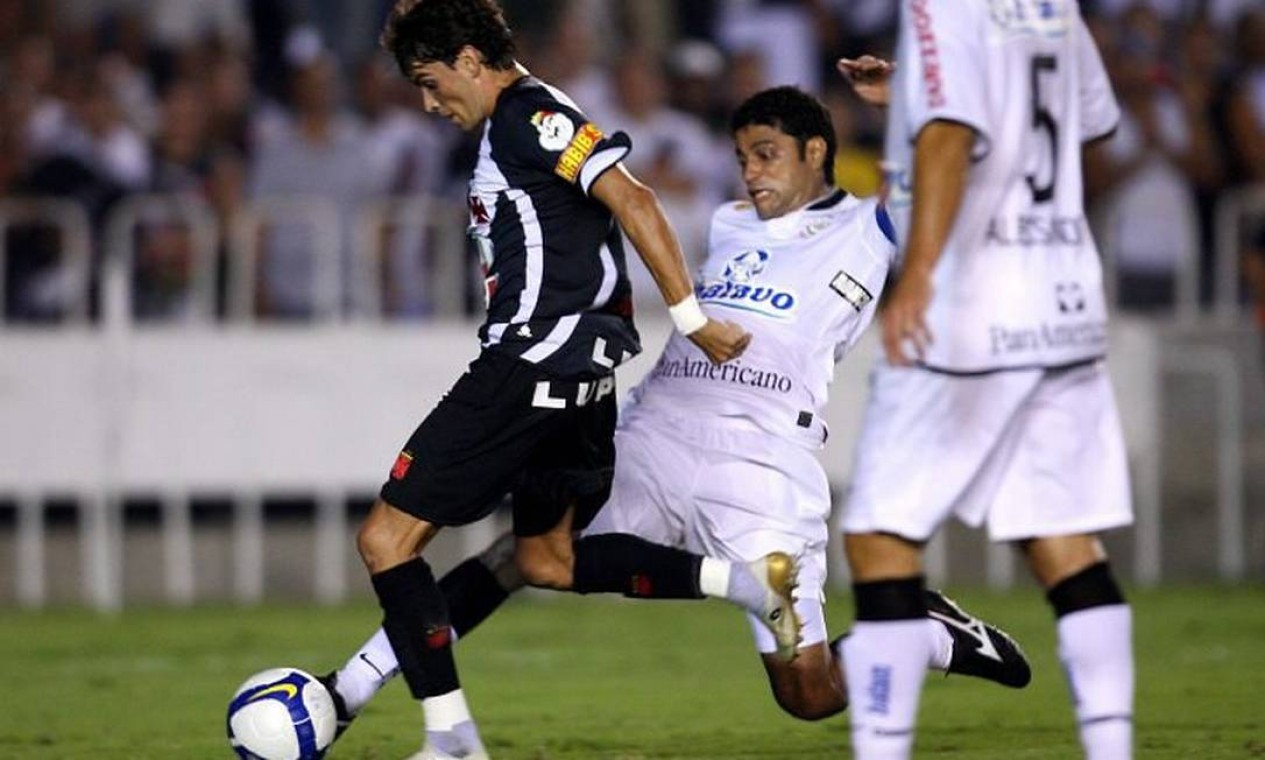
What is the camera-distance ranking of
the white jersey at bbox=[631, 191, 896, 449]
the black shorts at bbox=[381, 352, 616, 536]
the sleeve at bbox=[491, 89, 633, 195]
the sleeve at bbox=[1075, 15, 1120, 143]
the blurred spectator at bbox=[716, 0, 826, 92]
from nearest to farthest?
1. the sleeve at bbox=[1075, 15, 1120, 143]
2. the sleeve at bbox=[491, 89, 633, 195]
3. the black shorts at bbox=[381, 352, 616, 536]
4. the white jersey at bbox=[631, 191, 896, 449]
5. the blurred spectator at bbox=[716, 0, 826, 92]

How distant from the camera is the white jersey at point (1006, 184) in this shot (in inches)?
249

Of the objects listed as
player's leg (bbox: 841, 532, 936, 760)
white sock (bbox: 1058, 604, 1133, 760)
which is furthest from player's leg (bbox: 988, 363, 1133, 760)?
player's leg (bbox: 841, 532, 936, 760)

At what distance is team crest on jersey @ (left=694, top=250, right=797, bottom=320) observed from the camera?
8562mm

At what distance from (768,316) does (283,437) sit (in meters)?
7.36

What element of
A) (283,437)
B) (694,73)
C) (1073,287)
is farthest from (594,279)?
(694,73)

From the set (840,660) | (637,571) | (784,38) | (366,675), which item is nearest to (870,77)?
(637,571)

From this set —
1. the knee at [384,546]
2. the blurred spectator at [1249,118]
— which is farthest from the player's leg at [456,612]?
the blurred spectator at [1249,118]

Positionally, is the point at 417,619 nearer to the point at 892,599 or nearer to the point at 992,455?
the point at 892,599

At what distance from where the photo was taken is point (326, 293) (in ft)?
51.4

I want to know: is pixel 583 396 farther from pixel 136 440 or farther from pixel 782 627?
pixel 136 440

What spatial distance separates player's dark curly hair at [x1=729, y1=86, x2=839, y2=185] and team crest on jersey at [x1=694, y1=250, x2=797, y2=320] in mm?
385

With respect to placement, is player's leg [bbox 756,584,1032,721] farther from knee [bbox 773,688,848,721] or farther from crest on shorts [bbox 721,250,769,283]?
crest on shorts [bbox 721,250,769,283]

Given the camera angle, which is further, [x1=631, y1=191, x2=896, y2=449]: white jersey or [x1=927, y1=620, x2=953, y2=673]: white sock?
[x1=631, y1=191, x2=896, y2=449]: white jersey

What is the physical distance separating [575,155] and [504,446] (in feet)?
2.90
